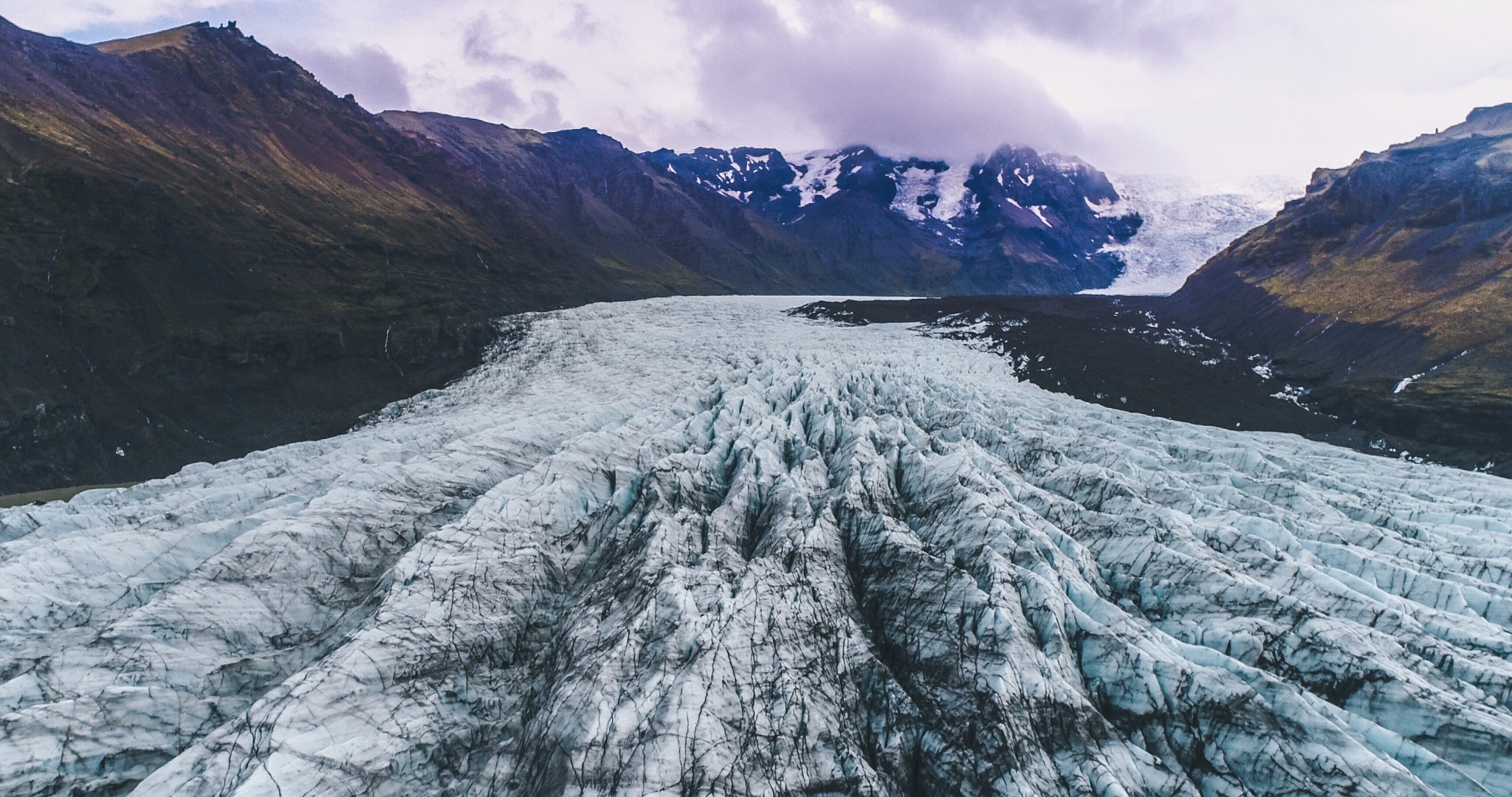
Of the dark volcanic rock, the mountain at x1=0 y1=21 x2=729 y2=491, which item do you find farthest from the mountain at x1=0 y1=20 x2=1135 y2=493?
the dark volcanic rock

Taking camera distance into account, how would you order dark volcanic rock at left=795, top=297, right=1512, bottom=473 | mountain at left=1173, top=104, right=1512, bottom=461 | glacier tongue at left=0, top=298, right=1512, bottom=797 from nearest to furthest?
glacier tongue at left=0, top=298, right=1512, bottom=797, dark volcanic rock at left=795, top=297, right=1512, bottom=473, mountain at left=1173, top=104, right=1512, bottom=461

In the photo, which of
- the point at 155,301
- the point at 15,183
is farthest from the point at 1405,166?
the point at 15,183

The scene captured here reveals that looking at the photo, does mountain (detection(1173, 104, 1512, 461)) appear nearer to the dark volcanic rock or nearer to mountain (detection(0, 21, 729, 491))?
the dark volcanic rock

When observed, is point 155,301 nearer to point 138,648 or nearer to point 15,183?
point 15,183

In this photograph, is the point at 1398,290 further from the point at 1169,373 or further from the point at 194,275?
the point at 194,275

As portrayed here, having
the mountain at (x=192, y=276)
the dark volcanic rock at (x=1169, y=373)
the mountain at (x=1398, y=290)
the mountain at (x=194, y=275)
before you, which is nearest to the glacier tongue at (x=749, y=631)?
the dark volcanic rock at (x=1169, y=373)
